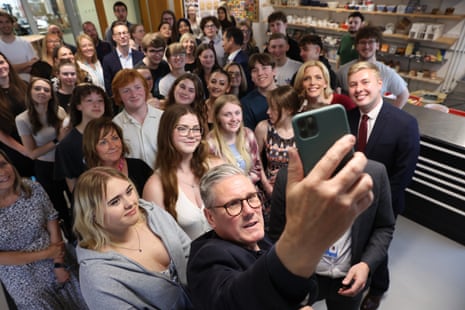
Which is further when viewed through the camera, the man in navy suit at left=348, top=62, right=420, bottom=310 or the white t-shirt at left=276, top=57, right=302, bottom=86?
the white t-shirt at left=276, top=57, right=302, bottom=86

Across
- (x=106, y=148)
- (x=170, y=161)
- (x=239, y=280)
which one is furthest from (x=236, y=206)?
(x=106, y=148)

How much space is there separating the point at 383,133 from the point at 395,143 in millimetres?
112

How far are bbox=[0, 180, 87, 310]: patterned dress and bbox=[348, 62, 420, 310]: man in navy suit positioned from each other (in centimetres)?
221

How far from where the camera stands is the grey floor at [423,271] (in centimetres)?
240

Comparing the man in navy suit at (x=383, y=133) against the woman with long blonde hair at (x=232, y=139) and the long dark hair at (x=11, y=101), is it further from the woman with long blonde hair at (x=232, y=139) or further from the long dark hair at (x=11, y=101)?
the long dark hair at (x=11, y=101)

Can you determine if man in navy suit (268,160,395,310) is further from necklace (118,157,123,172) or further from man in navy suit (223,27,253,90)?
man in navy suit (223,27,253,90)

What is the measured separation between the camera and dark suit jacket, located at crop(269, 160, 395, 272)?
1546 millimetres

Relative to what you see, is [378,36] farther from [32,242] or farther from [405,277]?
[32,242]

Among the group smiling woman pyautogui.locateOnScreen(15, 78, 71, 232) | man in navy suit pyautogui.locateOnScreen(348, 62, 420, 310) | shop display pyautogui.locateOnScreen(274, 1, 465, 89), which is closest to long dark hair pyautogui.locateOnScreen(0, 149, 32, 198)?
smiling woman pyautogui.locateOnScreen(15, 78, 71, 232)

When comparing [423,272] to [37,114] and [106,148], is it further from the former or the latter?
Result: [37,114]

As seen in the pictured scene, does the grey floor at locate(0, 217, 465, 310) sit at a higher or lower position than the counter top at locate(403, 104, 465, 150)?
lower

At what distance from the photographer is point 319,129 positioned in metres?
0.66

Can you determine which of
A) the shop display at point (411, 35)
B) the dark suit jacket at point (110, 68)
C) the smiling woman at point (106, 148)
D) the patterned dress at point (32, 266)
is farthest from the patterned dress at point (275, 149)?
the shop display at point (411, 35)

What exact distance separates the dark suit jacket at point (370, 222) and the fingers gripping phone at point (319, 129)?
0.94 metres
